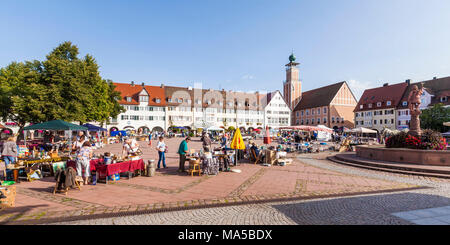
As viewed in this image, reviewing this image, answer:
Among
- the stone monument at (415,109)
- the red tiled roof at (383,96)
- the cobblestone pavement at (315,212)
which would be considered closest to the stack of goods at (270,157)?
the cobblestone pavement at (315,212)

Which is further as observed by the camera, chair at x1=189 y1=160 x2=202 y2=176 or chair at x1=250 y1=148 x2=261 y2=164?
chair at x1=250 y1=148 x2=261 y2=164

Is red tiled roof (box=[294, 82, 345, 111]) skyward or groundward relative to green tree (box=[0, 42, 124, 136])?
skyward

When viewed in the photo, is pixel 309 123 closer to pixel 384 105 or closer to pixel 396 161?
pixel 384 105

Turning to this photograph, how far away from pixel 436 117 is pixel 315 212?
44.0 m

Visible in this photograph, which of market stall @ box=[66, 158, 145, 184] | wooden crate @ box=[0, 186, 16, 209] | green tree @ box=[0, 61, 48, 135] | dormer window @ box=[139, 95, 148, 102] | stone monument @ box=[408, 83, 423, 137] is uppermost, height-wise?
dormer window @ box=[139, 95, 148, 102]

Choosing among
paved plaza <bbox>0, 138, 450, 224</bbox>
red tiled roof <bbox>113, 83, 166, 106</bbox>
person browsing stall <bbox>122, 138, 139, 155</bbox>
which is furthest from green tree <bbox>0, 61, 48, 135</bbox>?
red tiled roof <bbox>113, 83, 166, 106</bbox>

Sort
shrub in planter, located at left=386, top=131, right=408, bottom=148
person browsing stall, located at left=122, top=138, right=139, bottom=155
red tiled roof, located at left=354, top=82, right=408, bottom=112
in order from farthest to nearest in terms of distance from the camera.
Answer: red tiled roof, located at left=354, top=82, right=408, bottom=112 < shrub in planter, located at left=386, top=131, right=408, bottom=148 < person browsing stall, located at left=122, top=138, right=139, bottom=155

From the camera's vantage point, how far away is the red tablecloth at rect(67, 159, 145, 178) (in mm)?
8586

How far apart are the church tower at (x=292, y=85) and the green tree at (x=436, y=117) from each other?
3924 cm

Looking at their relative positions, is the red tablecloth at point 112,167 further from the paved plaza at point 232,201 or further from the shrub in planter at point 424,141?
the shrub in planter at point 424,141

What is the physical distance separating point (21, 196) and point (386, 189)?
11.5 meters

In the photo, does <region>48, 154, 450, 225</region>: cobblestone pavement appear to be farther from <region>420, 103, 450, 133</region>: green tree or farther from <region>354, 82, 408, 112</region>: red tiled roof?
<region>354, 82, 408, 112</region>: red tiled roof

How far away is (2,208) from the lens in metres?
5.79

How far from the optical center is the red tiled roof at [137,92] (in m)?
53.0
